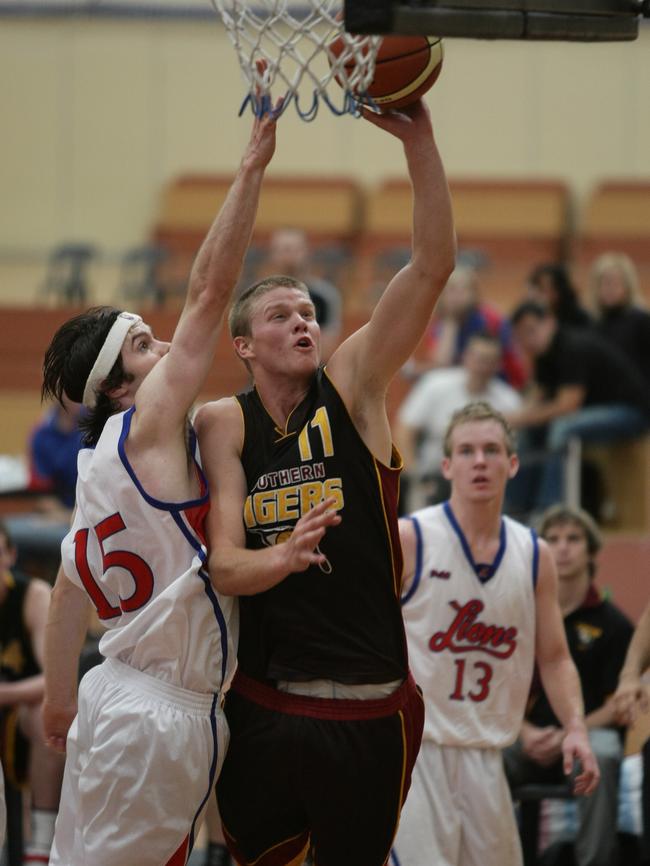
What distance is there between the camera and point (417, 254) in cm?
390

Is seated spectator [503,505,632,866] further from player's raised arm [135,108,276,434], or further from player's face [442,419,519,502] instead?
player's raised arm [135,108,276,434]

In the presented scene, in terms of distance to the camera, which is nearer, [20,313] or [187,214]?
[20,313]

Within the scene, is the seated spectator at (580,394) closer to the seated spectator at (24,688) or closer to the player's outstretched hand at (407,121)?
the seated spectator at (24,688)

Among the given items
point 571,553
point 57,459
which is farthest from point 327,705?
point 57,459

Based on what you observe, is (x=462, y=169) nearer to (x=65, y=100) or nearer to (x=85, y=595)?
(x=65, y=100)

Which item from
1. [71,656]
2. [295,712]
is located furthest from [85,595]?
[295,712]

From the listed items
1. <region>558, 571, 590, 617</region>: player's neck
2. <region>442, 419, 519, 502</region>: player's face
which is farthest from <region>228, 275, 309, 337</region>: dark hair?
<region>558, 571, 590, 617</region>: player's neck

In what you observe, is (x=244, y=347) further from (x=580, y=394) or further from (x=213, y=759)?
(x=580, y=394)

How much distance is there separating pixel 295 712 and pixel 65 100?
50.6 feet

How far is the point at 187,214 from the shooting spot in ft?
58.3

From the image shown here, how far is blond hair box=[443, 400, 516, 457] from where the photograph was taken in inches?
205

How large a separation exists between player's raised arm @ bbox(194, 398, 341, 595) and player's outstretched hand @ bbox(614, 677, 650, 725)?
1.52 metres

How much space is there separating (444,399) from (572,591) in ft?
10.7

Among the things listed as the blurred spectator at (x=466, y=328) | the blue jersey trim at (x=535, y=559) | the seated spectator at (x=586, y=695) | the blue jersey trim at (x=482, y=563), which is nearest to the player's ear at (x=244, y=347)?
the blue jersey trim at (x=482, y=563)
